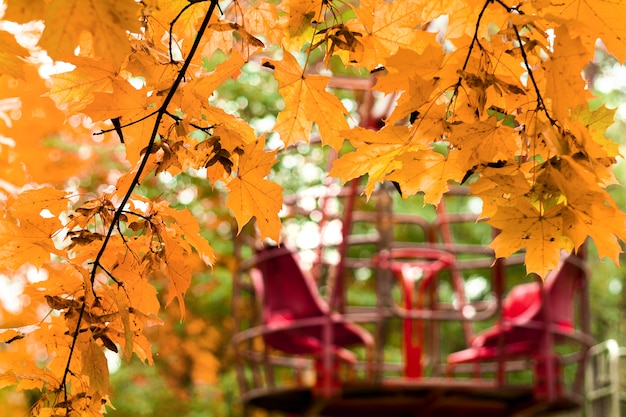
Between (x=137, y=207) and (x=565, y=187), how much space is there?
2.22 feet

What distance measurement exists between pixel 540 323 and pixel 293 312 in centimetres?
113

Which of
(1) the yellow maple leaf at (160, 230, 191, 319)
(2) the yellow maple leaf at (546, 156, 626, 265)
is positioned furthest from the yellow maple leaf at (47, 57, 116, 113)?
(2) the yellow maple leaf at (546, 156, 626, 265)

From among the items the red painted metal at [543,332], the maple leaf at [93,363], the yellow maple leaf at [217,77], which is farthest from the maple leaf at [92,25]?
the red painted metal at [543,332]

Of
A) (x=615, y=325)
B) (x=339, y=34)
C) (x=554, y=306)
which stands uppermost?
(x=615, y=325)

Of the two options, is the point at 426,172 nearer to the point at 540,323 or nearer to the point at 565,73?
the point at 565,73

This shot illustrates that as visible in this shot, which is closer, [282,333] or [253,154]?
[253,154]

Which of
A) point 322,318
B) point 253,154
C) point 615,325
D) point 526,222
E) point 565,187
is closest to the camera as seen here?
point 565,187

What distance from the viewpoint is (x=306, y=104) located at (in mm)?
1450

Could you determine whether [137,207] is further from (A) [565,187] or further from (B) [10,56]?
(A) [565,187]

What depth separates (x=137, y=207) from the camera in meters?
1.43

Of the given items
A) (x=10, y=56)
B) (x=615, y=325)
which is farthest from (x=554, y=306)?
(x=615, y=325)

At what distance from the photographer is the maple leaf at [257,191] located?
133cm

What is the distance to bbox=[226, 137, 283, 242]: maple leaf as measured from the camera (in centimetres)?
133

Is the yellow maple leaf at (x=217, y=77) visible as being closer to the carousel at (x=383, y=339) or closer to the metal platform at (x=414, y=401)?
the carousel at (x=383, y=339)
